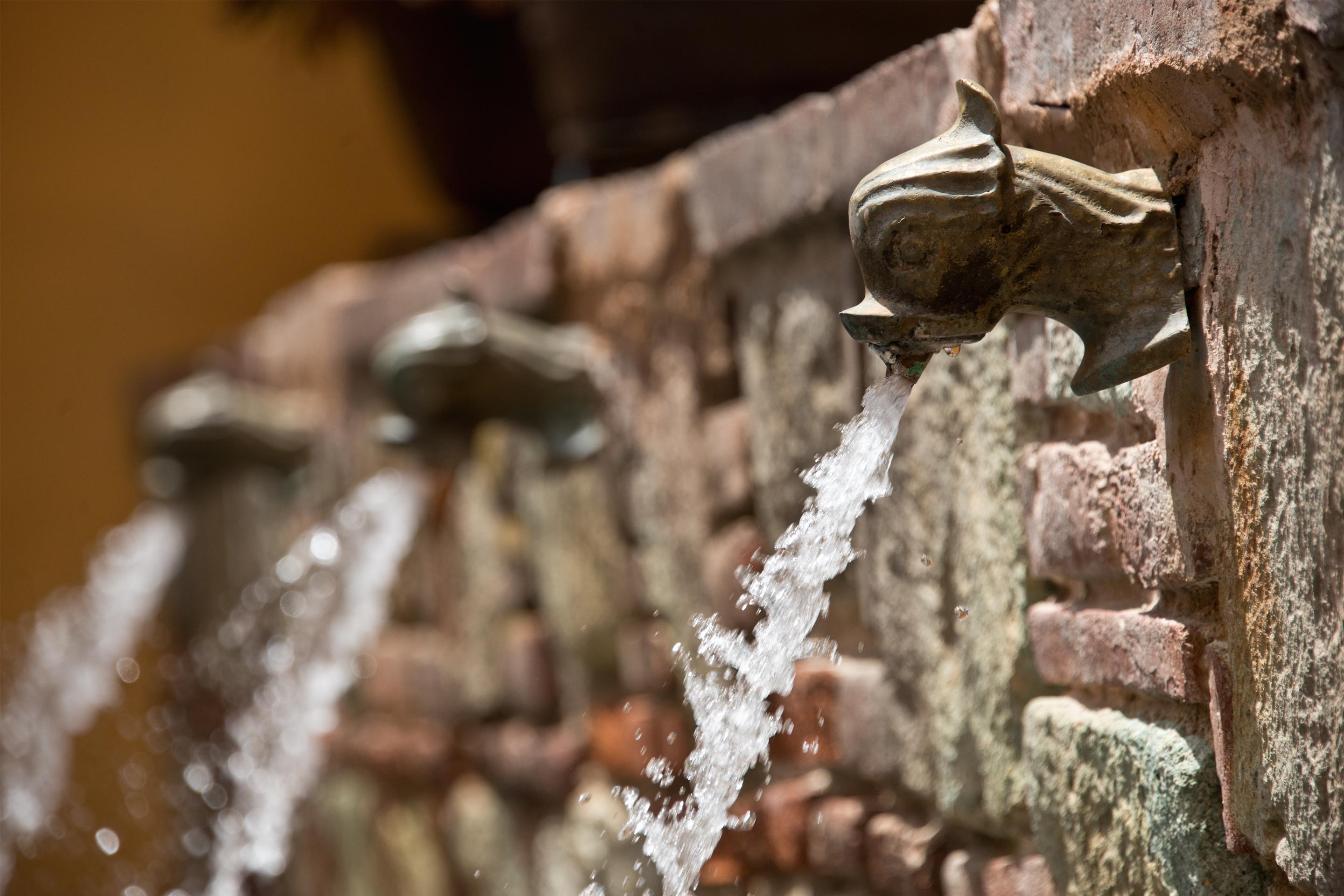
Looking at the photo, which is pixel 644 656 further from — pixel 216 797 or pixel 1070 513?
pixel 216 797

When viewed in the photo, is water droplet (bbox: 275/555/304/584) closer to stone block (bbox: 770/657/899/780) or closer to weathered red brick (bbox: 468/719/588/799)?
weathered red brick (bbox: 468/719/588/799)

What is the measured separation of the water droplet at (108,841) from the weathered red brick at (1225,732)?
12.4 feet

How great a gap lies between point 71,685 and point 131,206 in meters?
1.75

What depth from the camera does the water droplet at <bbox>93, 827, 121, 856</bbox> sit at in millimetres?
4227

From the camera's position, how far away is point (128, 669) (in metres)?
4.12

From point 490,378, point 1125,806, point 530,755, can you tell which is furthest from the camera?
point 530,755

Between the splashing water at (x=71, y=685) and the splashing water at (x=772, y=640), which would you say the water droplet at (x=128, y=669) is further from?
the splashing water at (x=772, y=640)

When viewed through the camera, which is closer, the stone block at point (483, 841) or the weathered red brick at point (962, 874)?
the weathered red brick at point (962, 874)

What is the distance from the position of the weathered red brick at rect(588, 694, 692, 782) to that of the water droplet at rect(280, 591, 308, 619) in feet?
3.33

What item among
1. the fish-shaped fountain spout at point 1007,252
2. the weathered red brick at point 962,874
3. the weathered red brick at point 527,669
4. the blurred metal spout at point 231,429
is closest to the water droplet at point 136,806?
the blurred metal spout at point 231,429

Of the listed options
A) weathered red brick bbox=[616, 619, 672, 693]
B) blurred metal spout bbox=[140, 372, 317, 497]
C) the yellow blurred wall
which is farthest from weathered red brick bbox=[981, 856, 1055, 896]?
the yellow blurred wall

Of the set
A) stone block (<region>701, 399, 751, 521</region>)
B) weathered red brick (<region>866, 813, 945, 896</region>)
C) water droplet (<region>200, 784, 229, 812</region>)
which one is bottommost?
water droplet (<region>200, 784, 229, 812</region>)

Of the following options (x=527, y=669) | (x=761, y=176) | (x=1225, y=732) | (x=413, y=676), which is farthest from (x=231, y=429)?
(x=1225, y=732)

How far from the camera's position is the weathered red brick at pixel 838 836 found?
1768 millimetres
